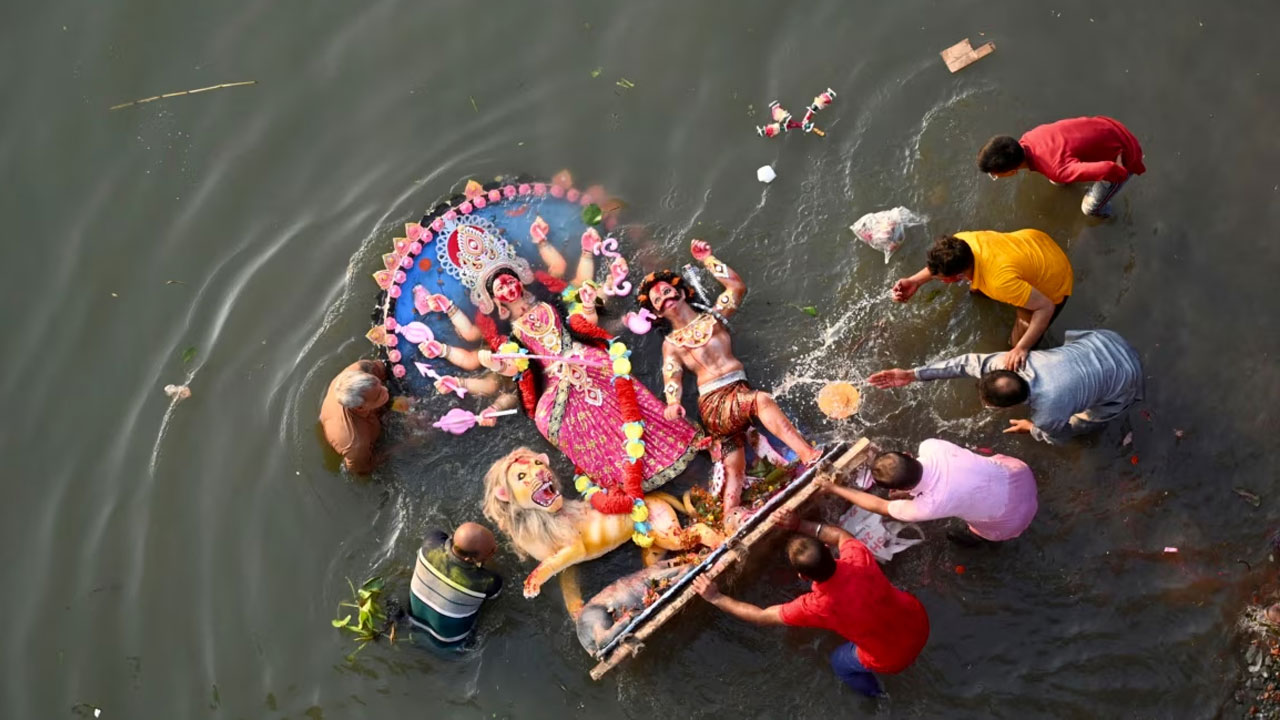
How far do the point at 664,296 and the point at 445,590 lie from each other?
2.74 meters

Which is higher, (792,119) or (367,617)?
(792,119)

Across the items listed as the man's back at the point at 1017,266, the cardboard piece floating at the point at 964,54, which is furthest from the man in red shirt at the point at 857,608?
the cardboard piece floating at the point at 964,54

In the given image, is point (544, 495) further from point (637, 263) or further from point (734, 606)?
point (637, 263)

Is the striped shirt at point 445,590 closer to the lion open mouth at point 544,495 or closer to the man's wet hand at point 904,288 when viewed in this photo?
the lion open mouth at point 544,495

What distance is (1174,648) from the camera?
646 centimetres

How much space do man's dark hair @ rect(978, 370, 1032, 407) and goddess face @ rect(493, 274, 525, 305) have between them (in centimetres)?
353

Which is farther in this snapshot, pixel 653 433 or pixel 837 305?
pixel 837 305

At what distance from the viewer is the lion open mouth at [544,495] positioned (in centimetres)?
657

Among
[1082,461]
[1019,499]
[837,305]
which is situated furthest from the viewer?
[837,305]

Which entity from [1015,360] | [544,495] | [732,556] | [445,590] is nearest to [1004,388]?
[1015,360]

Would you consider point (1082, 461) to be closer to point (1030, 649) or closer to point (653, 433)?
point (1030, 649)

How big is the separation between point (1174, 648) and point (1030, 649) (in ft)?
3.25

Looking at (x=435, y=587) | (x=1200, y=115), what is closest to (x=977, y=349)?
(x=1200, y=115)

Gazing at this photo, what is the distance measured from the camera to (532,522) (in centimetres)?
662
